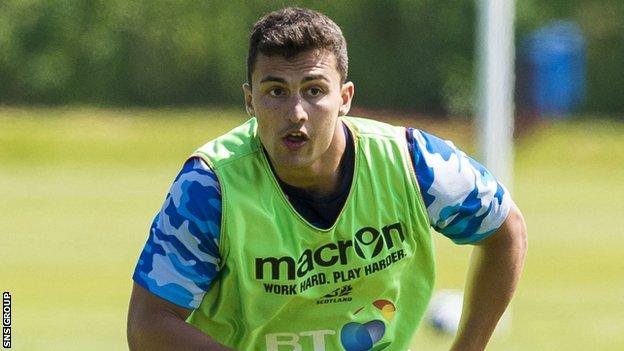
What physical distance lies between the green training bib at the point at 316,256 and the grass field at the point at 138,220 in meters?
5.68

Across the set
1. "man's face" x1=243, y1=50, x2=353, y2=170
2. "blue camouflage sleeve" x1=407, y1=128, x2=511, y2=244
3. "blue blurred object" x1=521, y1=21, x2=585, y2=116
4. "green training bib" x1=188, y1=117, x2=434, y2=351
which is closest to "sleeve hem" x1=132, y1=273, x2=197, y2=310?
"green training bib" x1=188, y1=117, x2=434, y2=351

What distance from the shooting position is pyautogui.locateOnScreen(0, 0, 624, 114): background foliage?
31.8 meters

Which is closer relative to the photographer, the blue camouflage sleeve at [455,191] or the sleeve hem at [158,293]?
the sleeve hem at [158,293]

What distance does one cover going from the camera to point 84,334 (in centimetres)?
1184

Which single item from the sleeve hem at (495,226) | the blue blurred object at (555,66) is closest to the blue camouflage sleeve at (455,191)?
the sleeve hem at (495,226)

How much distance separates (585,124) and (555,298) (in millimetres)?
18775

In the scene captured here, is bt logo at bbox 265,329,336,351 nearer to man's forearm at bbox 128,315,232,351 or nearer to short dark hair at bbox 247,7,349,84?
man's forearm at bbox 128,315,232,351

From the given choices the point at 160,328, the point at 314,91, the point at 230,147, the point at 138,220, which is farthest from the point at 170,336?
the point at 138,220

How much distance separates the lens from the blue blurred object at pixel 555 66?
108 ft

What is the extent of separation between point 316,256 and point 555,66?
95.1ft

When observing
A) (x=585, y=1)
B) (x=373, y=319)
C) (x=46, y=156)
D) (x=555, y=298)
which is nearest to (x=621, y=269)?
(x=555, y=298)

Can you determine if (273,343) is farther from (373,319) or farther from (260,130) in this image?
(260,130)

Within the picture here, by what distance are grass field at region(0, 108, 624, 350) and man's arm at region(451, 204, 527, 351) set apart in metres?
5.42

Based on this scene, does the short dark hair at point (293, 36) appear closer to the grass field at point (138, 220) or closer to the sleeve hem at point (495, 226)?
the sleeve hem at point (495, 226)
